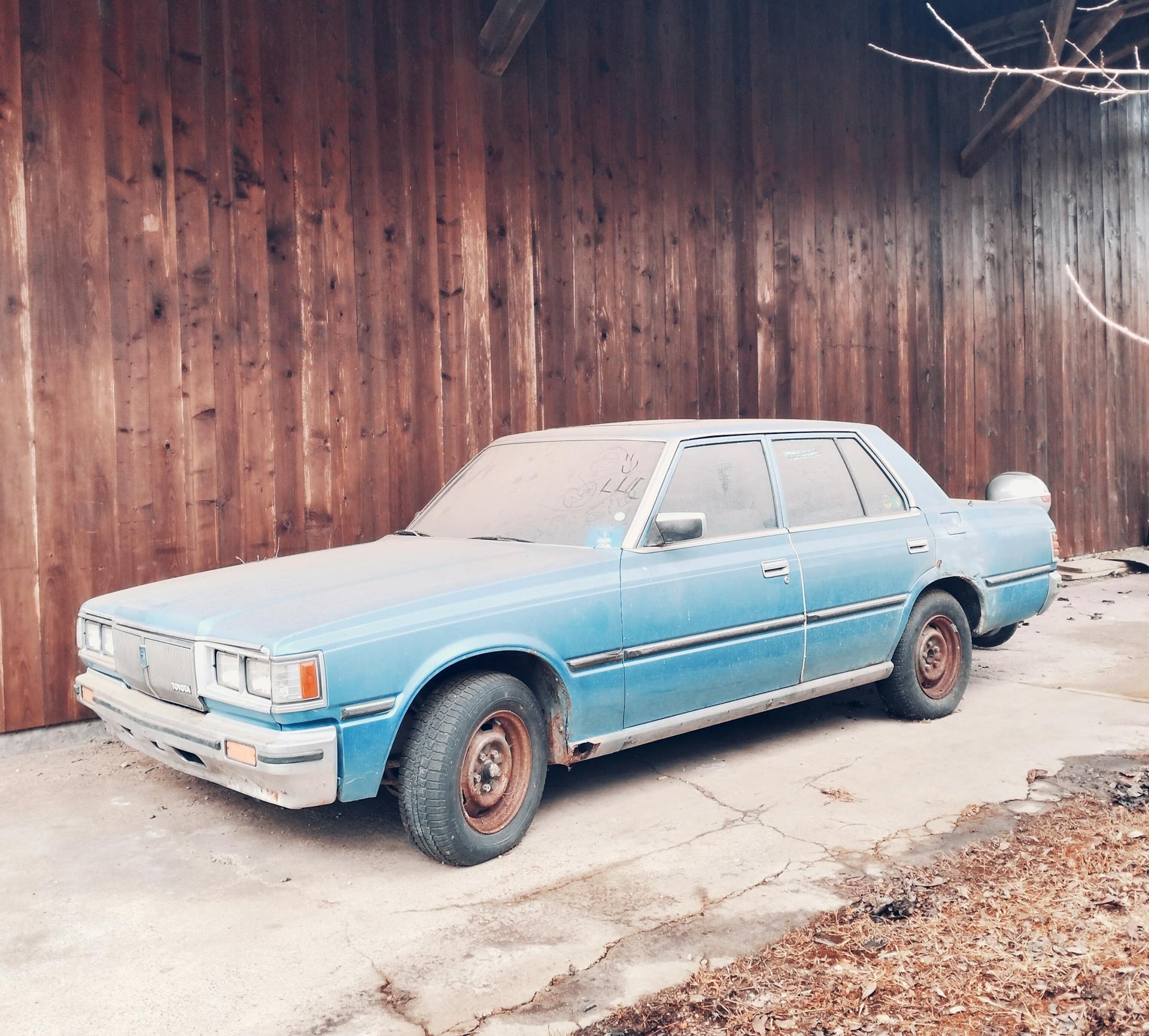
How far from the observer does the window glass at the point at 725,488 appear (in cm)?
493

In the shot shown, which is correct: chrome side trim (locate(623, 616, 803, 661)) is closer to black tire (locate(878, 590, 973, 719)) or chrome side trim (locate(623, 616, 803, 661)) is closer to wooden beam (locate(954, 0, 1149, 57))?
black tire (locate(878, 590, 973, 719))

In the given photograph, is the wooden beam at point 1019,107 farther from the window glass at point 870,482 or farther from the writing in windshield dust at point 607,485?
the writing in windshield dust at point 607,485

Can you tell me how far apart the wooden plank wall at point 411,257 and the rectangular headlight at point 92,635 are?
1.18 metres

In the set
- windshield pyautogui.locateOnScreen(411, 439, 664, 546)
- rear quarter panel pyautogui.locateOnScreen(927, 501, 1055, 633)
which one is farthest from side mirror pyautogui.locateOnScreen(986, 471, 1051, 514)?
windshield pyautogui.locateOnScreen(411, 439, 664, 546)

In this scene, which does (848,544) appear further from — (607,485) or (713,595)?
(607,485)

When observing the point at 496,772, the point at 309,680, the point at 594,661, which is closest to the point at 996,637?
the point at 594,661

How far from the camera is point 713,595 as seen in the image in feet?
15.7

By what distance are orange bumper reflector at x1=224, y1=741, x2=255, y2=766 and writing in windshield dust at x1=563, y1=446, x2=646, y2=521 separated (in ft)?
5.75

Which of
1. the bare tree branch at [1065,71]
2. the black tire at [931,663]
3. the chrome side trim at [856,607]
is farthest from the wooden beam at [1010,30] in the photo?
the chrome side trim at [856,607]

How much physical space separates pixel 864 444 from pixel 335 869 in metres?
3.42

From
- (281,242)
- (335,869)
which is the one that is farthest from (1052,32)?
(335,869)

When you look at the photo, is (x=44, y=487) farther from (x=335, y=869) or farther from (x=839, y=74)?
(x=839, y=74)

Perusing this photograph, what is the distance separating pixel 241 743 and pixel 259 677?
0.23 metres

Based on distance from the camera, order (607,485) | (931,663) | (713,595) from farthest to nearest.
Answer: (931,663) < (607,485) < (713,595)
